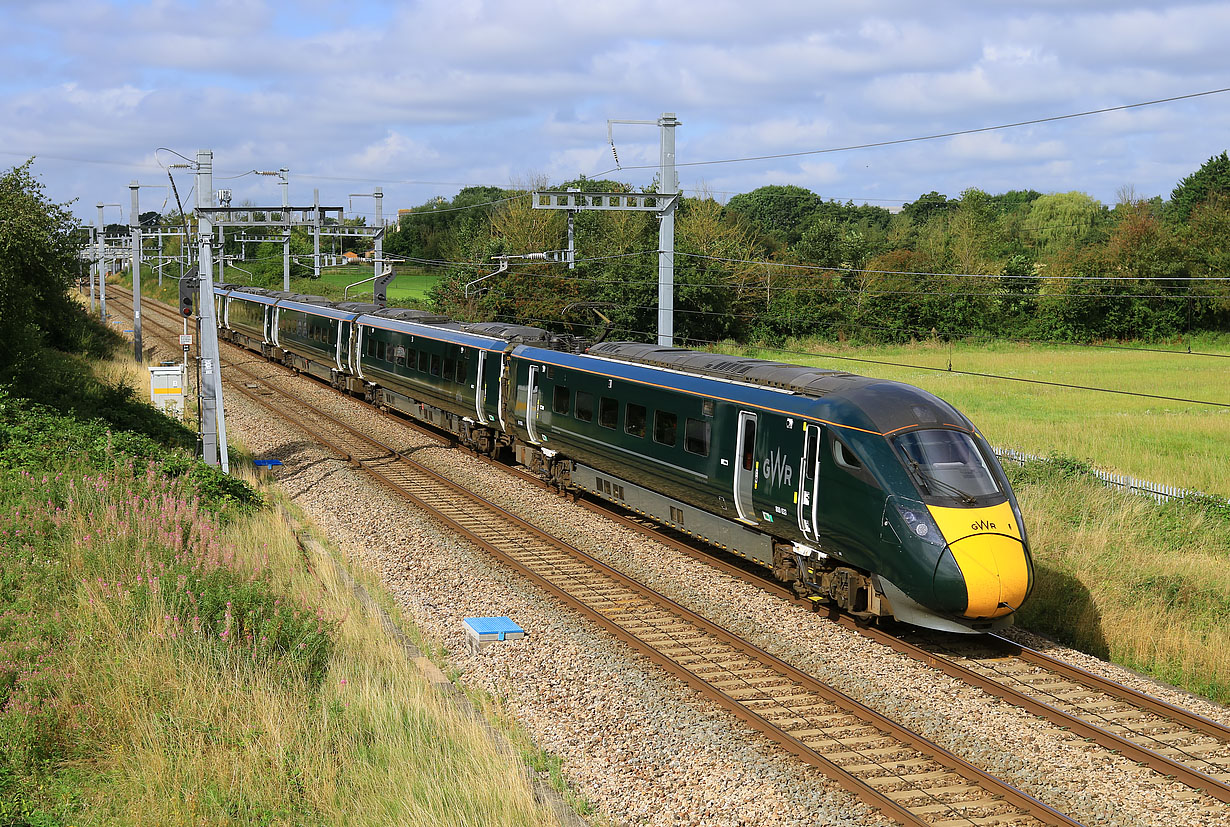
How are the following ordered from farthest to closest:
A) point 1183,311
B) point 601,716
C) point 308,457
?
1. point 1183,311
2. point 308,457
3. point 601,716

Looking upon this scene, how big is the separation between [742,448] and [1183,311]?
168ft

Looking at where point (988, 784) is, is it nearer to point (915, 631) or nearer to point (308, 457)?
point (915, 631)

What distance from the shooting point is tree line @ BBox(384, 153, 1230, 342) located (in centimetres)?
4747

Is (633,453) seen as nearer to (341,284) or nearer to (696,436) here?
(696,436)

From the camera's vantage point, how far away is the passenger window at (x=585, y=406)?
1773 cm

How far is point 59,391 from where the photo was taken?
21.0 m

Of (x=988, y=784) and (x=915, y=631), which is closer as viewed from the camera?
(x=988, y=784)

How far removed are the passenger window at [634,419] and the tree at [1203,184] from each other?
238ft

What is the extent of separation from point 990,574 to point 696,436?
5004mm

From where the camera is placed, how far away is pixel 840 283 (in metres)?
59.5

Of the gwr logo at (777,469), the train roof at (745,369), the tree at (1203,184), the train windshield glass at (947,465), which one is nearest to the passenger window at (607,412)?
the train roof at (745,369)

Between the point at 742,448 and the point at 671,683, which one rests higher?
the point at 742,448

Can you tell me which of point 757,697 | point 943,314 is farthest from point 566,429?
point 943,314

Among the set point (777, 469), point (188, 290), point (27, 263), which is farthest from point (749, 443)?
point (27, 263)
